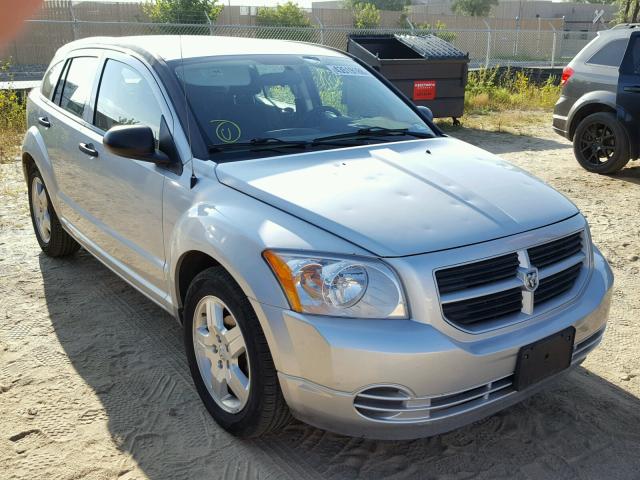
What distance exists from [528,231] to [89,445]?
2.17m

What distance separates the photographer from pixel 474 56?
116 ft

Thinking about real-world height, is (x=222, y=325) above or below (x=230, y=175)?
below

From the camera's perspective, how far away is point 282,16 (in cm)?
3131

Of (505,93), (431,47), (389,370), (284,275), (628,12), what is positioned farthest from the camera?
(628,12)

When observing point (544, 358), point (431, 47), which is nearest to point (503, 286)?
point (544, 358)

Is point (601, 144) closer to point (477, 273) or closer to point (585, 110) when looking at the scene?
point (585, 110)

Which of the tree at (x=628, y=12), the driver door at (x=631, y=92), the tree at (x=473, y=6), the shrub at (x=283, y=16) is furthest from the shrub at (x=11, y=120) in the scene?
the tree at (x=473, y=6)

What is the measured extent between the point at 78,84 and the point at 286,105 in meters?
1.67

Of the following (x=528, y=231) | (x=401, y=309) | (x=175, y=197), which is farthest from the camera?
(x=175, y=197)

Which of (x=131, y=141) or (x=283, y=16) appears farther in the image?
(x=283, y=16)

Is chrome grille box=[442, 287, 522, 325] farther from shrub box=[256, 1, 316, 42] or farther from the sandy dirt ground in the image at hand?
shrub box=[256, 1, 316, 42]

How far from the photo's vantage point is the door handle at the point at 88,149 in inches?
154

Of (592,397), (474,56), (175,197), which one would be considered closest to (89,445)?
(175,197)

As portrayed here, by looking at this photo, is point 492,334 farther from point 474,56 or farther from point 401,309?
point 474,56
